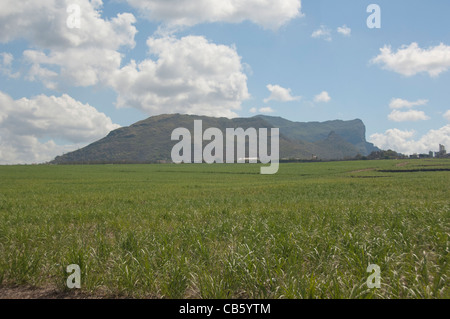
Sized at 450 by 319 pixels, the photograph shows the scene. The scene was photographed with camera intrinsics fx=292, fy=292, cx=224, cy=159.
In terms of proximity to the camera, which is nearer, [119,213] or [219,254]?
[219,254]

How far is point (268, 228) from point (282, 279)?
10.8 ft

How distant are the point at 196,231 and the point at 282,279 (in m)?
3.88

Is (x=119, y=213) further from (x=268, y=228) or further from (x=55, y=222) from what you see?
(x=268, y=228)

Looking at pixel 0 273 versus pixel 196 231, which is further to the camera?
pixel 196 231
